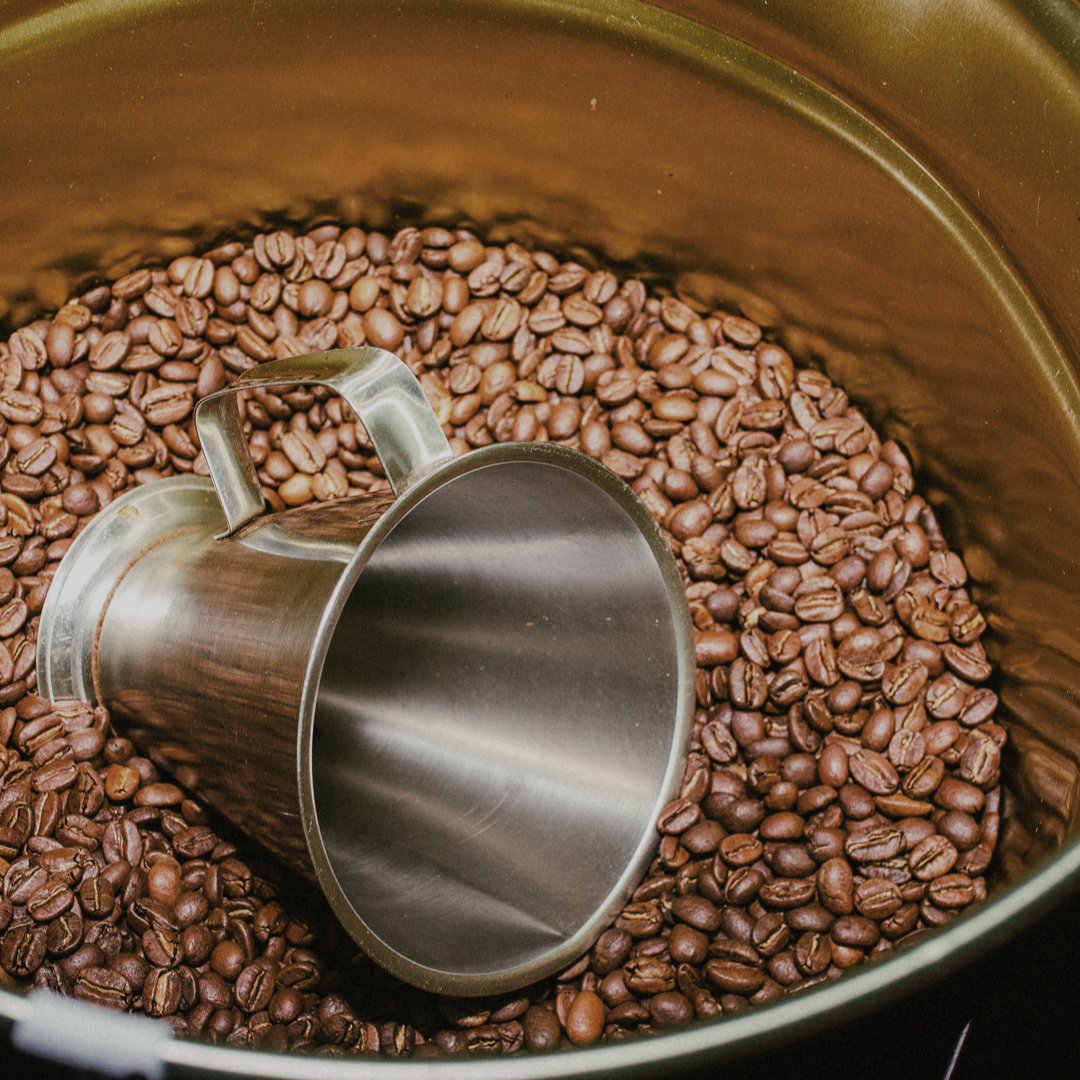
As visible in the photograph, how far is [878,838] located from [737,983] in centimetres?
24

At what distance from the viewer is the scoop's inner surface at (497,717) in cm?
104

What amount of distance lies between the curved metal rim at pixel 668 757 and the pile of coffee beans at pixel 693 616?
6 centimetres

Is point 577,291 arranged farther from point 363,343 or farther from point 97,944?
point 97,944

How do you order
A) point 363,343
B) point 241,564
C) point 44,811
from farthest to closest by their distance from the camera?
point 363,343 → point 44,811 → point 241,564

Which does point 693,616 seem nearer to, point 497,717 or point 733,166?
point 497,717

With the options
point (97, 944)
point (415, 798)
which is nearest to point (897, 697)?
point (415, 798)

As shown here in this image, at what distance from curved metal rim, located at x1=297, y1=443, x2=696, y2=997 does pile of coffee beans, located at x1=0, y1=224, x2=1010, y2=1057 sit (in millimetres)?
63

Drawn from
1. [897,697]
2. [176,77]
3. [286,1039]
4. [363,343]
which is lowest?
[286,1039]

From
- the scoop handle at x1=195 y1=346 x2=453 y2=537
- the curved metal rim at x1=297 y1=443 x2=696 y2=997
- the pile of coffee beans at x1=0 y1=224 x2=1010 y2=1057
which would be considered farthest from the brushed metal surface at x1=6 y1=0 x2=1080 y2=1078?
the scoop handle at x1=195 y1=346 x2=453 y2=537

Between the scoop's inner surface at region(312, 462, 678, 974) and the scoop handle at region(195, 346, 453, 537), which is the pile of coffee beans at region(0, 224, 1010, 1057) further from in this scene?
the scoop handle at region(195, 346, 453, 537)

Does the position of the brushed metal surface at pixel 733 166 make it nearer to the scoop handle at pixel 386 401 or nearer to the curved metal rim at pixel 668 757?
the curved metal rim at pixel 668 757

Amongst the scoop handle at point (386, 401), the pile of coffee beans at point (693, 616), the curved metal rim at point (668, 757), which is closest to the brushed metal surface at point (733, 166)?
the pile of coffee beans at point (693, 616)

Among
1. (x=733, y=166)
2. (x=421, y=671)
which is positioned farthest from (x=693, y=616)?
(x=733, y=166)

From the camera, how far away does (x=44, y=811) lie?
1099mm
